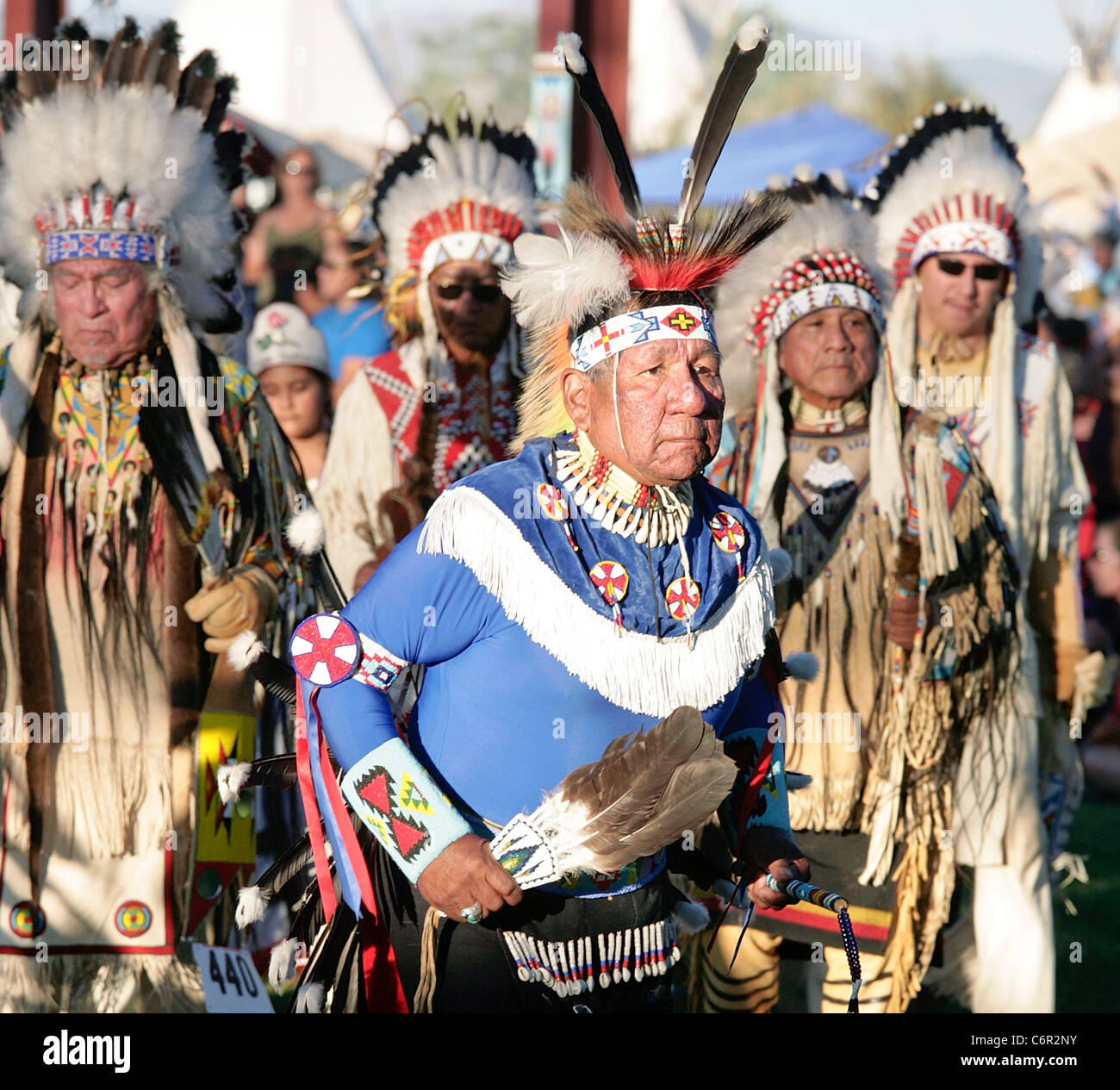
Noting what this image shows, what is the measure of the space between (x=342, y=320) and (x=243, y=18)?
38.6 ft

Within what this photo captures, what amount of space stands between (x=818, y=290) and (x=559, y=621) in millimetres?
2187

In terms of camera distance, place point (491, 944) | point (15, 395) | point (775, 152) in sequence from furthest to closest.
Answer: point (775, 152) → point (15, 395) → point (491, 944)

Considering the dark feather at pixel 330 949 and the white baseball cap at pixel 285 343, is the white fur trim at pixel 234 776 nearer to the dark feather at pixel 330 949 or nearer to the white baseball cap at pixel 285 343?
the dark feather at pixel 330 949

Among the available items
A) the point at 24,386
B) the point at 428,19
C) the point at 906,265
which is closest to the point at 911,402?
the point at 906,265

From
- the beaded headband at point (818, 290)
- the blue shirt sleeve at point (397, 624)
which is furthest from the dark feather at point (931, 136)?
the blue shirt sleeve at point (397, 624)

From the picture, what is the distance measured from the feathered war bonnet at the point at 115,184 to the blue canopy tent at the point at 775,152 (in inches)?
258

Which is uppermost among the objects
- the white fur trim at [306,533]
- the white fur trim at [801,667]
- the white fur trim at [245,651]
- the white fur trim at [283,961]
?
the white fur trim at [306,533]

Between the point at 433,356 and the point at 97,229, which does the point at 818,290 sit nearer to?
the point at 433,356

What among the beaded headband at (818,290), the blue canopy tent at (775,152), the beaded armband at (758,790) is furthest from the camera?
the blue canopy tent at (775,152)

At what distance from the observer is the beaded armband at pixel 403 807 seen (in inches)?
92.6

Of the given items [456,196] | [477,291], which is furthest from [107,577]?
[456,196]

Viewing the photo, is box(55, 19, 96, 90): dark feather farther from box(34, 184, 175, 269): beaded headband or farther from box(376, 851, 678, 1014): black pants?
box(376, 851, 678, 1014): black pants

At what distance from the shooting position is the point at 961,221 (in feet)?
16.1

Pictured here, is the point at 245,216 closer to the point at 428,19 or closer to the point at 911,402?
the point at 911,402
